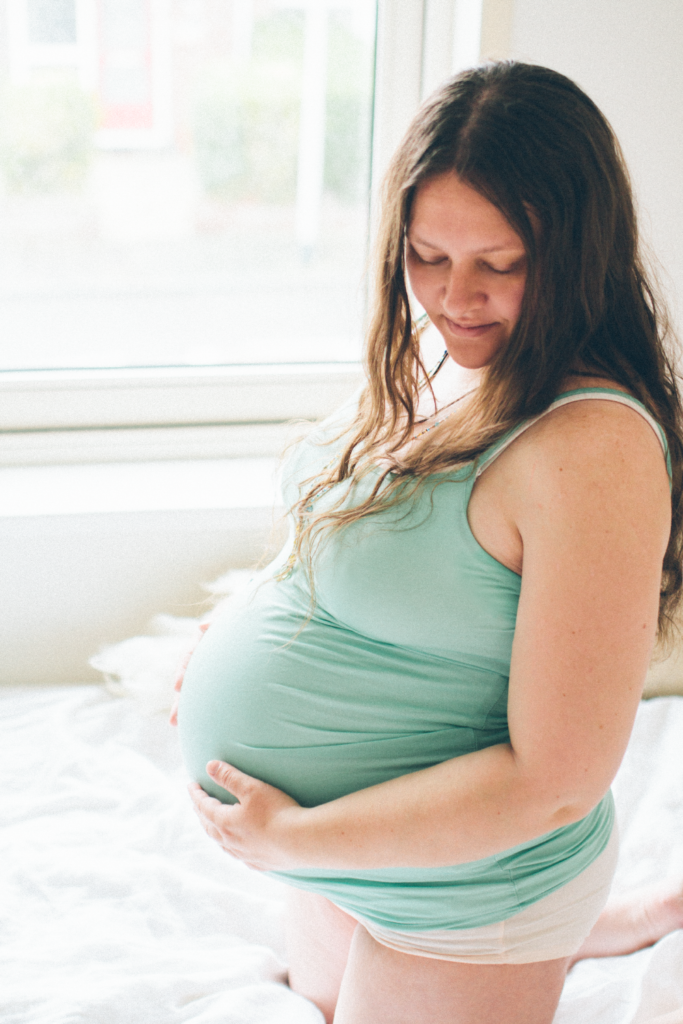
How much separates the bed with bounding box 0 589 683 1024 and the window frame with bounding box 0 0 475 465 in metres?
0.42

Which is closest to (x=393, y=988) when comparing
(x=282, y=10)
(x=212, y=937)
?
Result: (x=212, y=937)

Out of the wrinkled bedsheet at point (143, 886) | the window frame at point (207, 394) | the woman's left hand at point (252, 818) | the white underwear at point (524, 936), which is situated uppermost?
the window frame at point (207, 394)

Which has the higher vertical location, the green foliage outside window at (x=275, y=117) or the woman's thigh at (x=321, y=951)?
the green foliage outside window at (x=275, y=117)

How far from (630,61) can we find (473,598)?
1065 millimetres

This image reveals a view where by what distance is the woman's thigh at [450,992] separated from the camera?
811 mm

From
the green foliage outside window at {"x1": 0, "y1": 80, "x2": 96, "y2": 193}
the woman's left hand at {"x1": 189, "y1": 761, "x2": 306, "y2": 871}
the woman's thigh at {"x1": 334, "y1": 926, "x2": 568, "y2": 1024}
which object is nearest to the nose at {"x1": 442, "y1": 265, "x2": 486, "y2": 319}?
the woman's left hand at {"x1": 189, "y1": 761, "x2": 306, "y2": 871}

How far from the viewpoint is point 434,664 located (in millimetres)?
791

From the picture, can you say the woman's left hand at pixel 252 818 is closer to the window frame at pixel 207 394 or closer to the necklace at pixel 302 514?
the necklace at pixel 302 514

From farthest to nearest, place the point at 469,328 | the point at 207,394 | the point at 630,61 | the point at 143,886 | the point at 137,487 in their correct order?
1. the point at 207,394
2. the point at 137,487
3. the point at 630,61
4. the point at 143,886
5. the point at 469,328

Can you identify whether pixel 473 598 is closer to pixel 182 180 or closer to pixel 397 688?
pixel 397 688

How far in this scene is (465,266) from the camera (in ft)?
2.37

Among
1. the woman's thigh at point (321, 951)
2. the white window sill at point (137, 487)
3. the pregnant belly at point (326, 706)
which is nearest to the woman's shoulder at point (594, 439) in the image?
the pregnant belly at point (326, 706)

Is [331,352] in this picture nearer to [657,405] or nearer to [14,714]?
[14,714]

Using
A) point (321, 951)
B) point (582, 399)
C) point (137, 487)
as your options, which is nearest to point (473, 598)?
point (582, 399)
